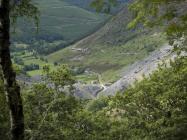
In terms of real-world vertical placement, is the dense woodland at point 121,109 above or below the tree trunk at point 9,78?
below

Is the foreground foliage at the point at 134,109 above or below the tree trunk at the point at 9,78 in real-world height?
below

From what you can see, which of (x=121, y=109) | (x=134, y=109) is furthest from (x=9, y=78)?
(x=121, y=109)

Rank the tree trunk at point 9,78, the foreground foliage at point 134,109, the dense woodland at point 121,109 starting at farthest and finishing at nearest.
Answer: the foreground foliage at point 134,109 → the dense woodland at point 121,109 → the tree trunk at point 9,78

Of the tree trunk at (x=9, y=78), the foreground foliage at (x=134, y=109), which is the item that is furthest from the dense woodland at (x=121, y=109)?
the tree trunk at (x=9, y=78)

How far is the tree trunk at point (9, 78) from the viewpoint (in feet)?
41.8

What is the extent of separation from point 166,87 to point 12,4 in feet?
151

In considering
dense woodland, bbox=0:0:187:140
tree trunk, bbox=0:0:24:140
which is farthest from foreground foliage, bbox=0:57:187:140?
tree trunk, bbox=0:0:24:140

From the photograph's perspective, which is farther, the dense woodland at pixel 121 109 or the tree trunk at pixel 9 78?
the dense woodland at pixel 121 109

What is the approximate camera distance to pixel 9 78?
1288cm

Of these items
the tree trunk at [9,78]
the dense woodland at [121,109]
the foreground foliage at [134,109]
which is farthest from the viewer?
the foreground foliage at [134,109]

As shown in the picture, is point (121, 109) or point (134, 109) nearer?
point (134, 109)

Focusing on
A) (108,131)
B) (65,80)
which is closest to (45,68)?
(65,80)

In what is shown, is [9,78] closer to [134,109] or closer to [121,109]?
[134,109]

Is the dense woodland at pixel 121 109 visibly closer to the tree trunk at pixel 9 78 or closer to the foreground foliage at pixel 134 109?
the foreground foliage at pixel 134 109
